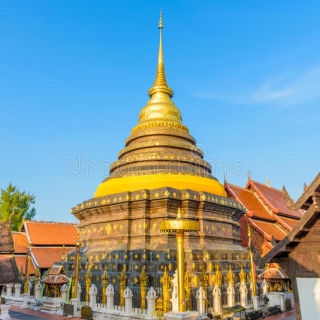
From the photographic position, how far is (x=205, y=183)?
63.7ft

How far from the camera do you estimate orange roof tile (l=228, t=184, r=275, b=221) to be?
78.3ft

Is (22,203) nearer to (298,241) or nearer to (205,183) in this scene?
(205,183)

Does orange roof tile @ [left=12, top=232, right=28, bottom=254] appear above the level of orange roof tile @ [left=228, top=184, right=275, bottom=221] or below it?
below

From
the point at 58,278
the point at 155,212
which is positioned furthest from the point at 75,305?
the point at 155,212

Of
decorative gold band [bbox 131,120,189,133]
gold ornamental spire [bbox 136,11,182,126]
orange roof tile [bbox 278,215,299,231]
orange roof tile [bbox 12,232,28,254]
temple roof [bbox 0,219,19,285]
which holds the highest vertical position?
gold ornamental spire [bbox 136,11,182,126]

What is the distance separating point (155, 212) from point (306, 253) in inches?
389

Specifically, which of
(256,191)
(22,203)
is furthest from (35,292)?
(22,203)

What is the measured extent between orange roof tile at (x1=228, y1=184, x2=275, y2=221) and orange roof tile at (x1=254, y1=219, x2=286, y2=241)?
0.47 m

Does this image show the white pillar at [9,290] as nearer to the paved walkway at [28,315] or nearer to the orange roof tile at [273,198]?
the paved walkway at [28,315]

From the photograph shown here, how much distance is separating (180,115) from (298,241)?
59.7ft

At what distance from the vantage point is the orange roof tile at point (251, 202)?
2387 cm

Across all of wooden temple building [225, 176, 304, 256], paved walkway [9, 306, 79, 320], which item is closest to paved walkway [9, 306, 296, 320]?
paved walkway [9, 306, 79, 320]

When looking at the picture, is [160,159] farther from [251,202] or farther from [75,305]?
[251,202]

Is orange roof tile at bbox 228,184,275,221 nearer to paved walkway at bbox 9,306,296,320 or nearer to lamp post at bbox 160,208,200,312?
→ paved walkway at bbox 9,306,296,320
